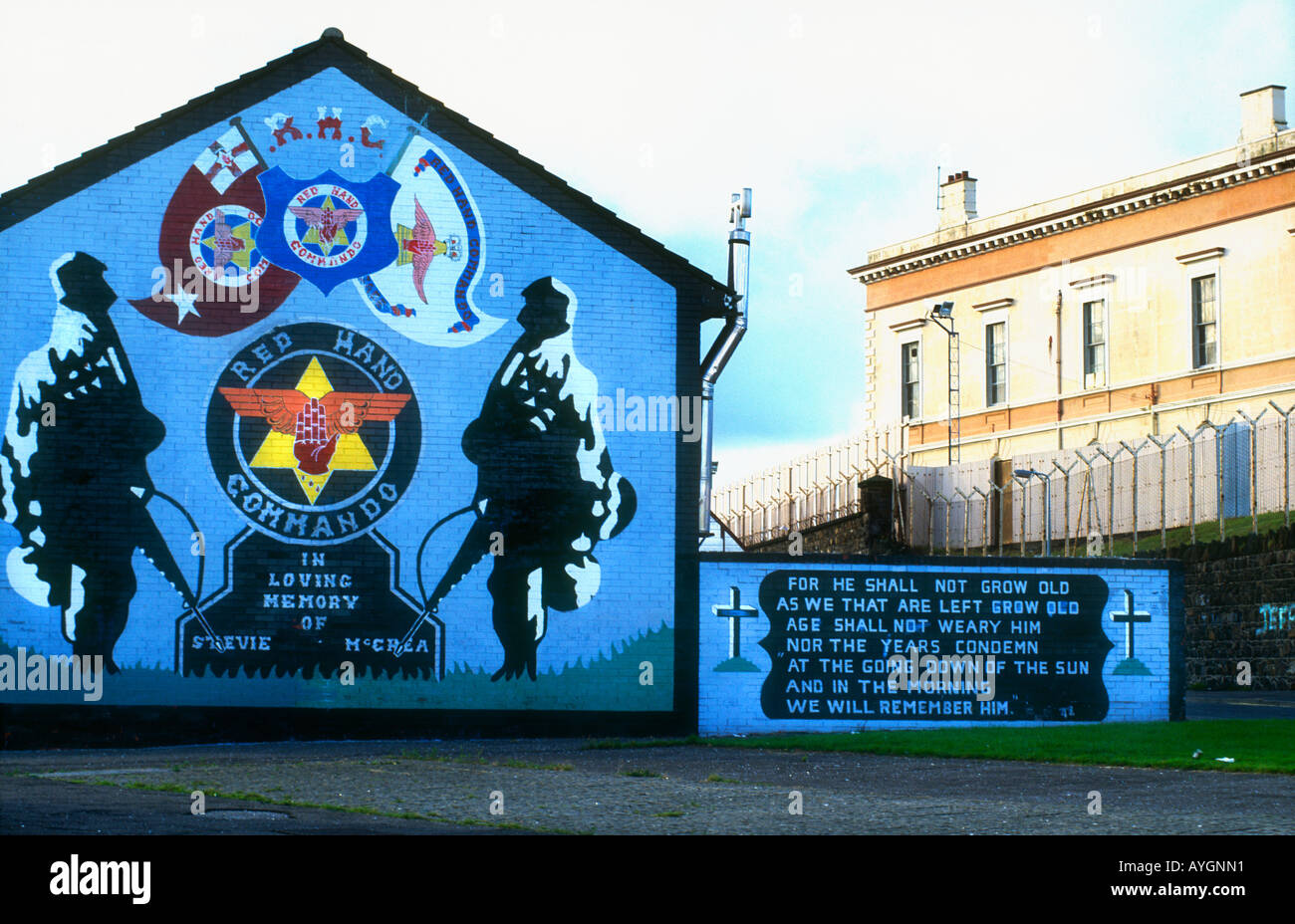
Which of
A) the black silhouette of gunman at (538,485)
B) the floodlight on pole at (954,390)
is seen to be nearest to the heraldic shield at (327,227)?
the black silhouette of gunman at (538,485)

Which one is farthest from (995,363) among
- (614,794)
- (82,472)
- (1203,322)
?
(614,794)

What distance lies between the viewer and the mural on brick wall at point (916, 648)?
67.9 feet

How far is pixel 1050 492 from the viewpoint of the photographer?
4191cm

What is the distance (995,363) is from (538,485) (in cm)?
3282

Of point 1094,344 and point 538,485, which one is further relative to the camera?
point 1094,344

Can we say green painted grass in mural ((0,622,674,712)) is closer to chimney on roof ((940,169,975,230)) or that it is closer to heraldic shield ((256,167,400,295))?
heraldic shield ((256,167,400,295))

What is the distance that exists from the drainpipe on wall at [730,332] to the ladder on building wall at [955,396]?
29849 millimetres

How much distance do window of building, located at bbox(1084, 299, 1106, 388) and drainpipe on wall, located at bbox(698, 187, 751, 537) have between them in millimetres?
26859

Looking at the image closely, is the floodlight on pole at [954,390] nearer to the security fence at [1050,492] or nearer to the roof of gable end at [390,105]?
the security fence at [1050,492]

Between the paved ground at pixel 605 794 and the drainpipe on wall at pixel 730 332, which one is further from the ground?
the drainpipe on wall at pixel 730 332

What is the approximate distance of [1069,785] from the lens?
13.6 meters
